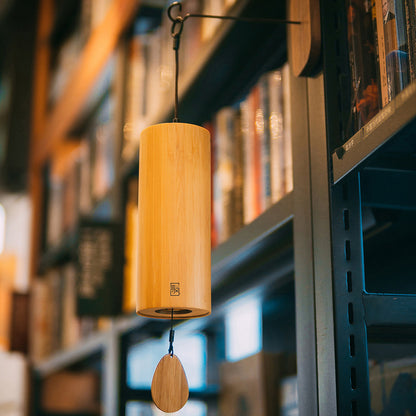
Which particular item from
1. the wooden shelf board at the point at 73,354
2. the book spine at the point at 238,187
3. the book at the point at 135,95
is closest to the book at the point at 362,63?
the book spine at the point at 238,187

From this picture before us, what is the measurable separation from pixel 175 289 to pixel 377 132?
0.96 feet

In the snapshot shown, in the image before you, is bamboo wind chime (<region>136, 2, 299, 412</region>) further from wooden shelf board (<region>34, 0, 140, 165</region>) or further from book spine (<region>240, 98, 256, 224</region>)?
wooden shelf board (<region>34, 0, 140, 165</region>)

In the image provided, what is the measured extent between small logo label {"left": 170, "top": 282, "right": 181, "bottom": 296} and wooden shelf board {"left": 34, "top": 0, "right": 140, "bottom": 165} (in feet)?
4.62

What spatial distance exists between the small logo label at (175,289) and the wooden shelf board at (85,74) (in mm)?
1409

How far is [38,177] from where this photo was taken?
123 inches

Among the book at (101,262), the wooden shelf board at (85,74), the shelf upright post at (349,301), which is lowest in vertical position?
the shelf upright post at (349,301)

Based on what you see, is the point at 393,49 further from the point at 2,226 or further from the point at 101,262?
the point at 2,226

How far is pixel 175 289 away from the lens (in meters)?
0.77

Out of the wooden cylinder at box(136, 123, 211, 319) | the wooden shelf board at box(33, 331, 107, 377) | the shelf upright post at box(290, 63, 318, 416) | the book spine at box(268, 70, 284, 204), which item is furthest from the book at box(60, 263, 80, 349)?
the wooden cylinder at box(136, 123, 211, 319)

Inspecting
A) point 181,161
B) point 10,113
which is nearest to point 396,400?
point 181,161

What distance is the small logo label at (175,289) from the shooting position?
0.77 meters

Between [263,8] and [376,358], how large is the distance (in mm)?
652

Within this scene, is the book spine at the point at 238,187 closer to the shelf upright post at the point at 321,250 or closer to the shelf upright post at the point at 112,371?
the shelf upright post at the point at 321,250

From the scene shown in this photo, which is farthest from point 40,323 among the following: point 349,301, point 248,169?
point 349,301
